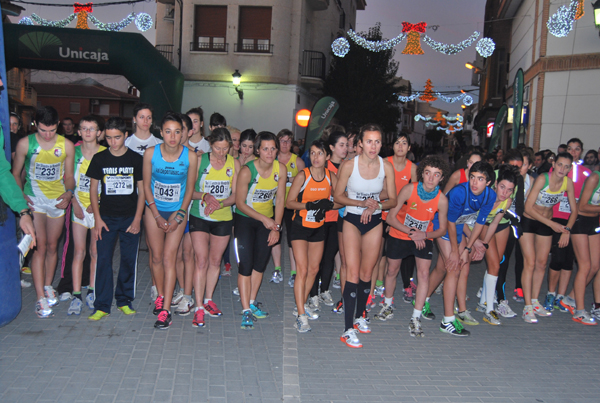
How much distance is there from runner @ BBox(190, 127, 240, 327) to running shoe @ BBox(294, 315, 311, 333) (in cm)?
104

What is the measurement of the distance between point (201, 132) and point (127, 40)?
7905 mm

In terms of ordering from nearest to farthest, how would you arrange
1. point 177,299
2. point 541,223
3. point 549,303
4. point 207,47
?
1. point 177,299
2. point 541,223
3. point 549,303
4. point 207,47

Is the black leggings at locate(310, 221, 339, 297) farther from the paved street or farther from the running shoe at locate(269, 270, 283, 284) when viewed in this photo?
the running shoe at locate(269, 270, 283, 284)

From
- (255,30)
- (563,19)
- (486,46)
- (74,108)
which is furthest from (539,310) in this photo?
(74,108)

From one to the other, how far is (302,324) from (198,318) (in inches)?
44.2

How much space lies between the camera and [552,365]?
476 centimetres

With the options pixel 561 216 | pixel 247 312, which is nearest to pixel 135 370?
pixel 247 312

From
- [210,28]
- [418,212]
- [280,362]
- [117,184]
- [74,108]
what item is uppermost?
[210,28]

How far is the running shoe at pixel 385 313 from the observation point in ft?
19.4

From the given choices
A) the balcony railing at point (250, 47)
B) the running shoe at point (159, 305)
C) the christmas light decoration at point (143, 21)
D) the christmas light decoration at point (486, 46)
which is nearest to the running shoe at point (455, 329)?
the running shoe at point (159, 305)

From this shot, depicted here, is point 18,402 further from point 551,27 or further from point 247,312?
point 551,27

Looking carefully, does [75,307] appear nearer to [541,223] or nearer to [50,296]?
[50,296]

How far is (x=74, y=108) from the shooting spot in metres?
54.6

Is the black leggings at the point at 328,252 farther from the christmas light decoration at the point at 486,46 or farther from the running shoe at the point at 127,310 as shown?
the christmas light decoration at the point at 486,46
